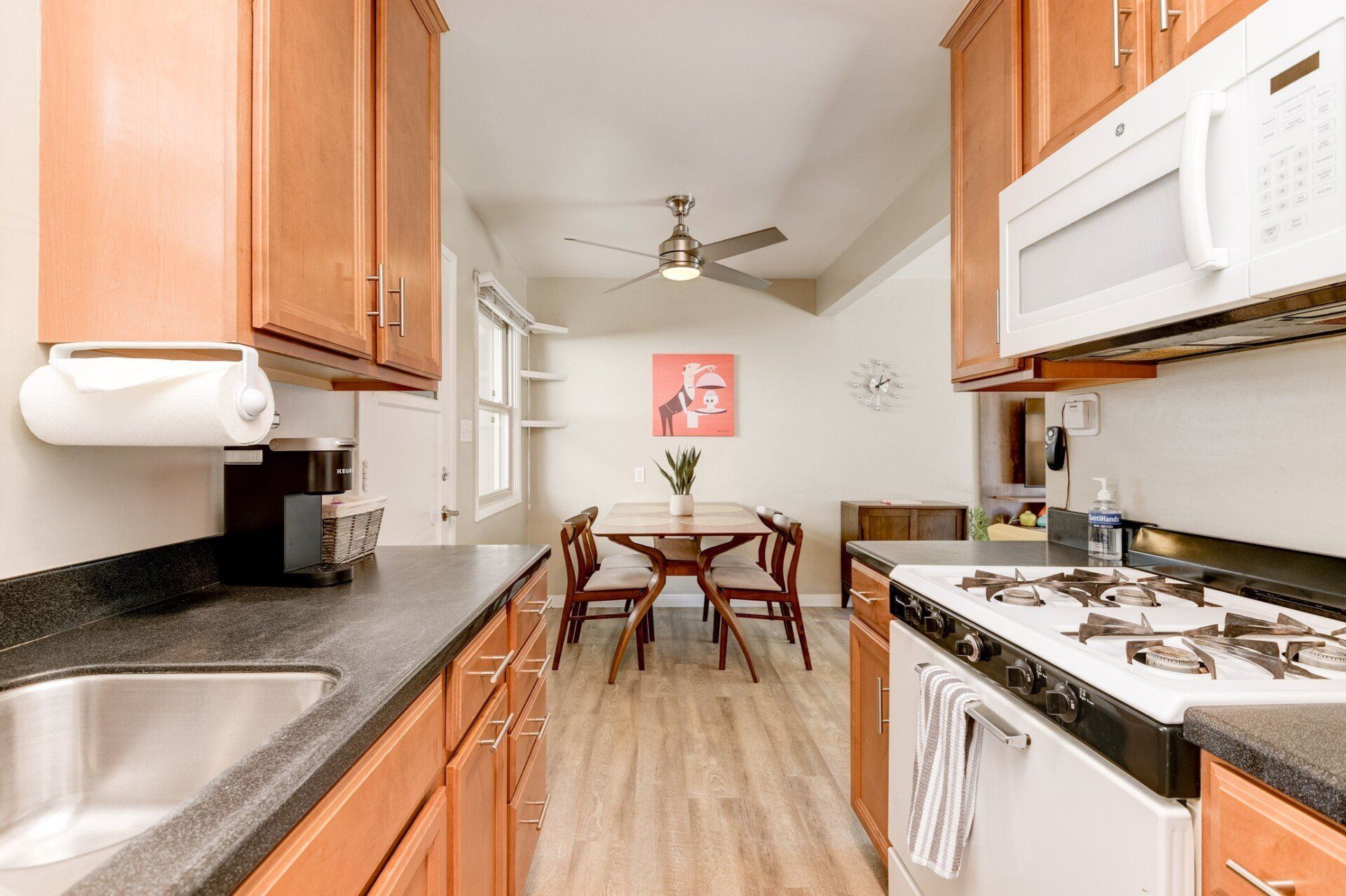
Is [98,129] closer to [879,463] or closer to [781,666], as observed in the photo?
[781,666]

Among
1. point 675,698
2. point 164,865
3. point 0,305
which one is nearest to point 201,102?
point 0,305

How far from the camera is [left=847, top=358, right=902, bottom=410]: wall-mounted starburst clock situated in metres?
4.71

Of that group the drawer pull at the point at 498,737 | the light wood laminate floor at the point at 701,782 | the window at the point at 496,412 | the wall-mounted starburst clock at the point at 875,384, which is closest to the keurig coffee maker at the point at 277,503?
the drawer pull at the point at 498,737

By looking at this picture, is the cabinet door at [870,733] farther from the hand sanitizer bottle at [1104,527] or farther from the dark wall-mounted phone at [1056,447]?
the dark wall-mounted phone at [1056,447]

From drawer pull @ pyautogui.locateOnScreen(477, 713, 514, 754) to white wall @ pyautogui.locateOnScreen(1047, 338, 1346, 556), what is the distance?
5.36 feet

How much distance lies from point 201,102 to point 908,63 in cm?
207

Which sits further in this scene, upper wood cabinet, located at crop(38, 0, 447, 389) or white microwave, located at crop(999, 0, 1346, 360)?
upper wood cabinet, located at crop(38, 0, 447, 389)

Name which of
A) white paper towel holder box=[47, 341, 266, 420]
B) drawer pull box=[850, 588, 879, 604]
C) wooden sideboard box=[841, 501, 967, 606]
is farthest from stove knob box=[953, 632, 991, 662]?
wooden sideboard box=[841, 501, 967, 606]

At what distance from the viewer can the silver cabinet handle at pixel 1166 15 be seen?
3.63 ft

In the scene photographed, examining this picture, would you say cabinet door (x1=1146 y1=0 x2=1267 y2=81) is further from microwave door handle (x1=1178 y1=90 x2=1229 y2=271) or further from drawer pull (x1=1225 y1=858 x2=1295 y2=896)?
drawer pull (x1=1225 y1=858 x2=1295 y2=896)

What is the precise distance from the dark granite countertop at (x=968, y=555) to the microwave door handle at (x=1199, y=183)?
87cm

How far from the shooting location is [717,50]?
2049mm

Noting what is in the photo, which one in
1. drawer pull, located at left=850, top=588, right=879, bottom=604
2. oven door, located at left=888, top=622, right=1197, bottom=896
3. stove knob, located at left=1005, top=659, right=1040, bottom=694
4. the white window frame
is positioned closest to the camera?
oven door, located at left=888, top=622, right=1197, bottom=896

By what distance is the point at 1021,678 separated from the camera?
39.6 inches
